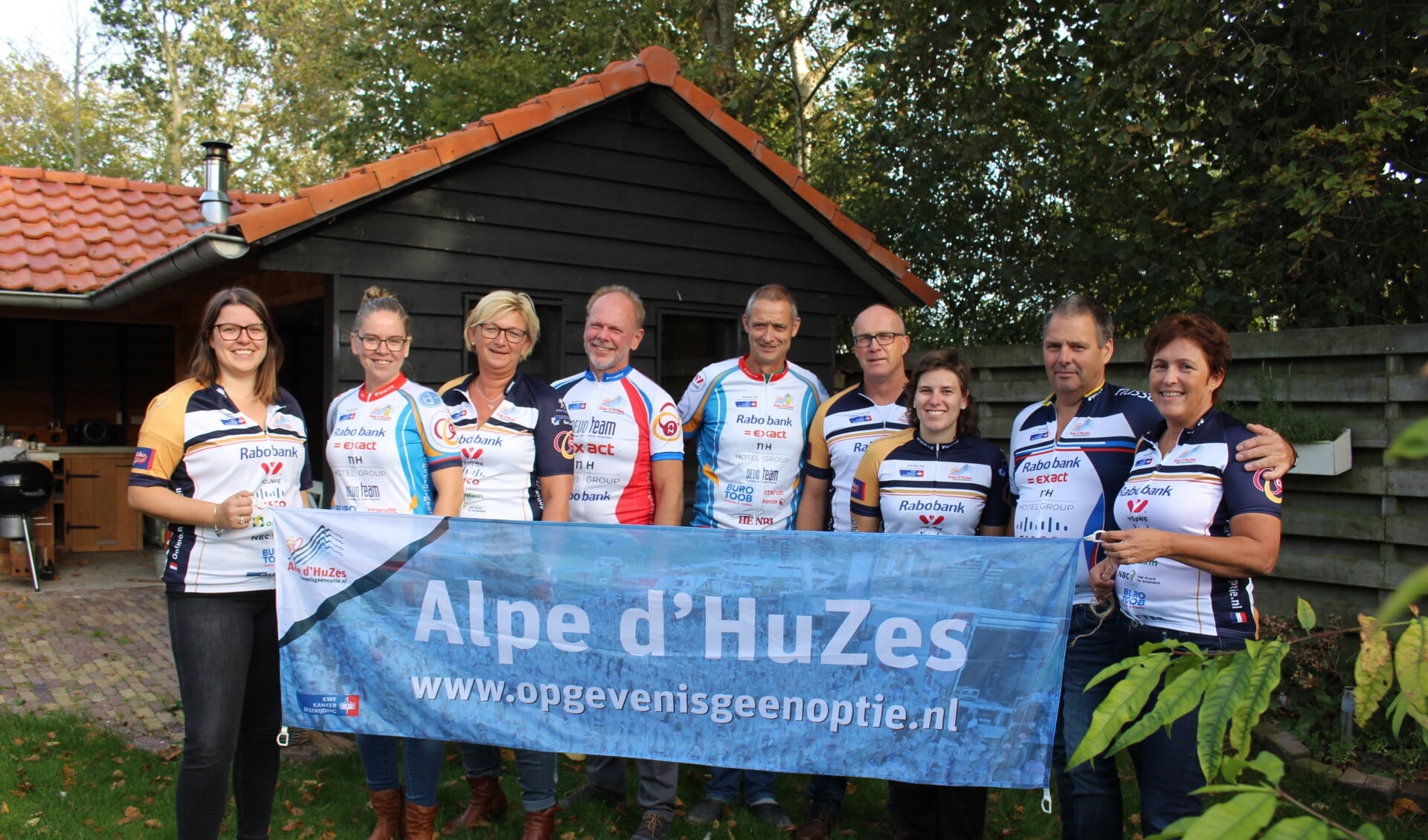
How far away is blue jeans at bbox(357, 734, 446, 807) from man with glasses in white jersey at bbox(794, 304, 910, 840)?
1391 mm

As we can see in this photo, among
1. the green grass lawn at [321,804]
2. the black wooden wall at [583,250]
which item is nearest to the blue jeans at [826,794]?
the green grass lawn at [321,804]

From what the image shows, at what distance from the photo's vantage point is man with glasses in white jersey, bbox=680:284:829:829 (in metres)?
4.21

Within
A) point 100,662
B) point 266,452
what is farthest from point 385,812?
point 100,662

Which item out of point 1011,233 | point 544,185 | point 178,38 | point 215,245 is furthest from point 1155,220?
point 178,38

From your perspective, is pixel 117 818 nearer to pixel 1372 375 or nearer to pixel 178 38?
pixel 1372 375

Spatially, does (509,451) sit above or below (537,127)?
below

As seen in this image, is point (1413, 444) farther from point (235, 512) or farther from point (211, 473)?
point (211, 473)

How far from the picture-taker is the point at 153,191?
11648 mm

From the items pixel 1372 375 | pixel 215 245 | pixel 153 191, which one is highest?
pixel 153 191

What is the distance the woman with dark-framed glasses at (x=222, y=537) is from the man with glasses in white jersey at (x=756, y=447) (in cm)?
163

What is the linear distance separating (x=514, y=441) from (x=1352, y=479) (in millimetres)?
4198

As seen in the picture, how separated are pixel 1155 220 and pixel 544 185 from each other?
4.80 m

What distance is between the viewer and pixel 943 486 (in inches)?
140

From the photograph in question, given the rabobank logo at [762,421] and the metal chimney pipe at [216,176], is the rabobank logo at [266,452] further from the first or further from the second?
the metal chimney pipe at [216,176]
